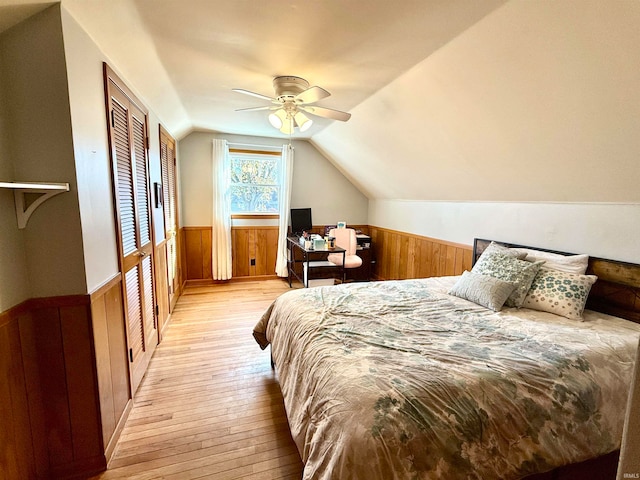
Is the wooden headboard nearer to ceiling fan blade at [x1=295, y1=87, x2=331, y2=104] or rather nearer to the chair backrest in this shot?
ceiling fan blade at [x1=295, y1=87, x2=331, y2=104]

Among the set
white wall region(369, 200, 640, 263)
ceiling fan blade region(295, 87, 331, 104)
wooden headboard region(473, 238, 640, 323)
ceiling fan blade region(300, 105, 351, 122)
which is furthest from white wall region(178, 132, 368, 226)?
wooden headboard region(473, 238, 640, 323)

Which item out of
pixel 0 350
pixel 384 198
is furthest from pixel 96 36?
pixel 384 198

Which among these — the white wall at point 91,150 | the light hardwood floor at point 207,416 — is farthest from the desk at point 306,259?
the white wall at point 91,150

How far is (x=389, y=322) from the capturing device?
1.86 m

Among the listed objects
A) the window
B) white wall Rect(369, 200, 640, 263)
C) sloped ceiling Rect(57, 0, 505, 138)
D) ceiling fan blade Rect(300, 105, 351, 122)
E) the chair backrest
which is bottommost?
the chair backrest

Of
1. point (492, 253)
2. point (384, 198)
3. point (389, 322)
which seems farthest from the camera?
point (384, 198)

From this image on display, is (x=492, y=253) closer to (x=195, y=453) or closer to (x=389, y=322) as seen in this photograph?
(x=389, y=322)

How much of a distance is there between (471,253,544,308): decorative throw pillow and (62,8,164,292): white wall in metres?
2.61

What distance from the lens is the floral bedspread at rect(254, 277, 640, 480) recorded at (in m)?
1.10

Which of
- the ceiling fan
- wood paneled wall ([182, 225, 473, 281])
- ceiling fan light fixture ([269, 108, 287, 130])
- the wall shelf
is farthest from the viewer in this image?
wood paneled wall ([182, 225, 473, 281])

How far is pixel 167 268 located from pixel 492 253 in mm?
3310

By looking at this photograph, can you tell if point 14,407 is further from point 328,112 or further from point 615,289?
point 615,289

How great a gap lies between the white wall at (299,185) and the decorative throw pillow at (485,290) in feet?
10.9

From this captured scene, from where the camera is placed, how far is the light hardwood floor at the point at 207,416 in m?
1.63
